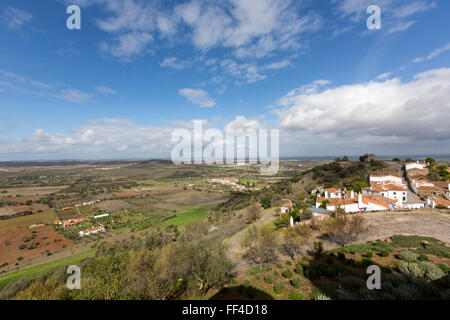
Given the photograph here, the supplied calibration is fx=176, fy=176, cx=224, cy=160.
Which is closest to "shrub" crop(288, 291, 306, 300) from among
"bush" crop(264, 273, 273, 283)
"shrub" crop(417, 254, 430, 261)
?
"bush" crop(264, 273, 273, 283)

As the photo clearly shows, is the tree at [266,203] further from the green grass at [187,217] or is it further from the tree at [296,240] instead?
the tree at [296,240]

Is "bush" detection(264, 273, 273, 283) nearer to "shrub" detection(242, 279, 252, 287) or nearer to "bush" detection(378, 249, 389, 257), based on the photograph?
"shrub" detection(242, 279, 252, 287)

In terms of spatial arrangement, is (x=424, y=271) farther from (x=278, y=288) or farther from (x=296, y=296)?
(x=278, y=288)

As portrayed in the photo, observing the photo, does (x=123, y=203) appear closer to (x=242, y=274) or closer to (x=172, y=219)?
(x=172, y=219)

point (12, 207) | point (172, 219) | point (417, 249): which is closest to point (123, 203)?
point (172, 219)

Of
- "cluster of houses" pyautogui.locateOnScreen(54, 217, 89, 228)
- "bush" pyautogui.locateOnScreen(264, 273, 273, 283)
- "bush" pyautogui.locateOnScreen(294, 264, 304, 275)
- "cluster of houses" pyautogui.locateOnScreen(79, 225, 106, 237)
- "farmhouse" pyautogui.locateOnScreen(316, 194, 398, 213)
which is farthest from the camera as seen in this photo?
"cluster of houses" pyautogui.locateOnScreen(54, 217, 89, 228)

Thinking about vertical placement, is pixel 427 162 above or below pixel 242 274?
above
